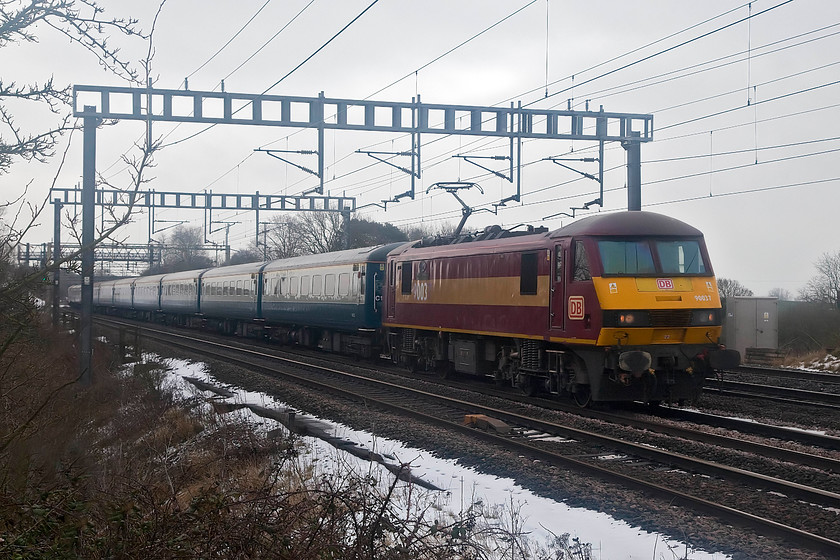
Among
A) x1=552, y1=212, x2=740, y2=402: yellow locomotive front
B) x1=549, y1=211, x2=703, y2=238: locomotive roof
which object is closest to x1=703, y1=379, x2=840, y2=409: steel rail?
x1=552, y1=212, x2=740, y2=402: yellow locomotive front

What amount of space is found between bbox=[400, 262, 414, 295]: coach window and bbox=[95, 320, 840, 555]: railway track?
258 centimetres

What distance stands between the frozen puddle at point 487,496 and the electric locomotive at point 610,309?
371cm

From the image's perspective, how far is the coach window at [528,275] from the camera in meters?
14.3

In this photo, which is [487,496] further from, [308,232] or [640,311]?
[308,232]

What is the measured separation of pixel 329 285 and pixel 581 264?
13.2 metres

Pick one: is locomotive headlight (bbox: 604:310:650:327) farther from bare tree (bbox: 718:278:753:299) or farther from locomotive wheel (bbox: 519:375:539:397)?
bare tree (bbox: 718:278:753:299)

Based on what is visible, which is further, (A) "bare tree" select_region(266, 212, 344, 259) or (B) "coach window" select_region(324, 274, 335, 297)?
(A) "bare tree" select_region(266, 212, 344, 259)

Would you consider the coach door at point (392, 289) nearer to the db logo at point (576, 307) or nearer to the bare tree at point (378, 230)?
the db logo at point (576, 307)

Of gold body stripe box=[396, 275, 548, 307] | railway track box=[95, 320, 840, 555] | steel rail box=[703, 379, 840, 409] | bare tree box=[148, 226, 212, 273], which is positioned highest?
bare tree box=[148, 226, 212, 273]

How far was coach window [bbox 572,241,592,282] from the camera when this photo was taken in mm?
12851

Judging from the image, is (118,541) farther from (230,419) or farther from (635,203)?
(635,203)

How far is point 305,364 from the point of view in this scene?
70.0 feet

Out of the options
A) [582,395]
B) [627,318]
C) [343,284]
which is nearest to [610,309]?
[627,318]

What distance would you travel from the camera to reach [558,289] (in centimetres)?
1348
